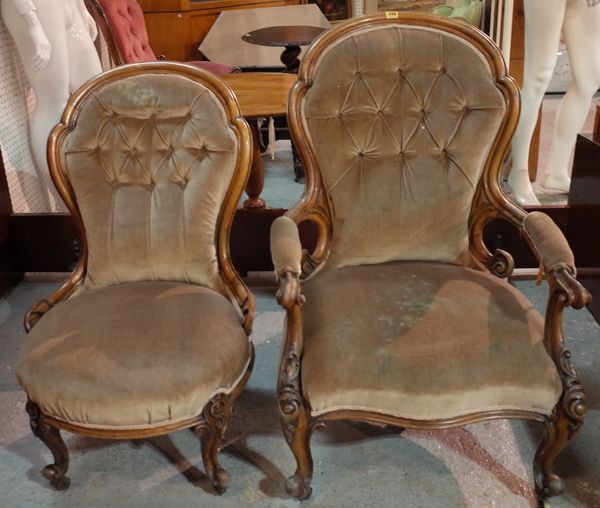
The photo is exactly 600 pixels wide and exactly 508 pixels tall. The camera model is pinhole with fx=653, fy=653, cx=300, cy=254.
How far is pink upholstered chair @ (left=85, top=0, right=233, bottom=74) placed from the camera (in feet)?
10.0

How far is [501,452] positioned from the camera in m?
1.60

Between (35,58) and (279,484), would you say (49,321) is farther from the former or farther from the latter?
(35,58)

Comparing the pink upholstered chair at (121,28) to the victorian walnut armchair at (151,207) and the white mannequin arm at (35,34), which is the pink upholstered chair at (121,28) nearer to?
the white mannequin arm at (35,34)

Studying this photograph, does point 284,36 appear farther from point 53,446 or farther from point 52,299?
point 53,446

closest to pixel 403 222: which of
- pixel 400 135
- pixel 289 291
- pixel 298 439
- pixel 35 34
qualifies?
pixel 400 135

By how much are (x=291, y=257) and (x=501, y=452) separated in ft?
2.43

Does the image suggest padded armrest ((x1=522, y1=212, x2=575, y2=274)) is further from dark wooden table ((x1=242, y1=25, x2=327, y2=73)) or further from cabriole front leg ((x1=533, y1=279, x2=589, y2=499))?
dark wooden table ((x1=242, y1=25, x2=327, y2=73))

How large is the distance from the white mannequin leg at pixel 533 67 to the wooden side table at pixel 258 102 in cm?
89

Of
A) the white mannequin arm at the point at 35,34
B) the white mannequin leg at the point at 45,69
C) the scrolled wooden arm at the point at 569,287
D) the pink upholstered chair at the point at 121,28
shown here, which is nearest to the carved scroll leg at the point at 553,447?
the scrolled wooden arm at the point at 569,287

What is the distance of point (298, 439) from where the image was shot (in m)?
1.36

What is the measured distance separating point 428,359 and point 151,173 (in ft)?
2.71

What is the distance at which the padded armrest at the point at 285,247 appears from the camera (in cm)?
134

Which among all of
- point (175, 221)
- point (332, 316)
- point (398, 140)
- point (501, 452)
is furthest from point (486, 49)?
point (501, 452)

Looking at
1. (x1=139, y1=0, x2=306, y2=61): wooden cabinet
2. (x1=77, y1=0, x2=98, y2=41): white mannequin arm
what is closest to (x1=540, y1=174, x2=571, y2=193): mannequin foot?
(x1=77, y1=0, x2=98, y2=41): white mannequin arm
